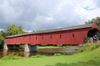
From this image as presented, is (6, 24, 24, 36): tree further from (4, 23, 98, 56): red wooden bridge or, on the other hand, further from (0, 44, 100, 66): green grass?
(0, 44, 100, 66): green grass

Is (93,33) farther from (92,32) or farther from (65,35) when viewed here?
(65,35)

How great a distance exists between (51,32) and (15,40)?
77.3 ft

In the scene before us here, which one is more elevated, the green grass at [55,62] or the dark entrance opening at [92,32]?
the dark entrance opening at [92,32]

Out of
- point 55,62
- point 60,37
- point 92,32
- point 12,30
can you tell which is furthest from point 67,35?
point 12,30

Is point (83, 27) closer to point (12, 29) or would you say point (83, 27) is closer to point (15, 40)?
point (15, 40)

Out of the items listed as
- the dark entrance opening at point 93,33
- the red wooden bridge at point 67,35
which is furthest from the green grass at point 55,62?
the dark entrance opening at point 93,33

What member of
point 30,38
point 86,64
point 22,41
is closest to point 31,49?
point 22,41

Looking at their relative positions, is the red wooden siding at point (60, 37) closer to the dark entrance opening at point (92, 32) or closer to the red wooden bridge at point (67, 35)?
the red wooden bridge at point (67, 35)

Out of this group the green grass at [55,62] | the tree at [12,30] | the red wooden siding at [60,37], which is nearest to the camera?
the green grass at [55,62]

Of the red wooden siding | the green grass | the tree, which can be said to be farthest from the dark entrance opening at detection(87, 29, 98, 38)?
the tree

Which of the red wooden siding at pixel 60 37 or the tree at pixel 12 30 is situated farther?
the tree at pixel 12 30

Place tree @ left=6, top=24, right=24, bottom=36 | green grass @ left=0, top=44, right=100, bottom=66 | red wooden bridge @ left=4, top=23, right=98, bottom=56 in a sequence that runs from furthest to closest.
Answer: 1. tree @ left=6, top=24, right=24, bottom=36
2. red wooden bridge @ left=4, top=23, right=98, bottom=56
3. green grass @ left=0, top=44, right=100, bottom=66

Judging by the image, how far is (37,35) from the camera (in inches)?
2069

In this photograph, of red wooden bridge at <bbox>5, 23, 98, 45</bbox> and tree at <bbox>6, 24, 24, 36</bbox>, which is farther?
tree at <bbox>6, 24, 24, 36</bbox>
